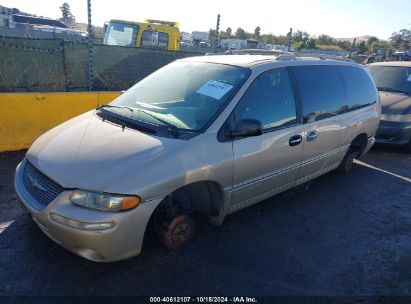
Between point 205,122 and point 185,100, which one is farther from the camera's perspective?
point 185,100

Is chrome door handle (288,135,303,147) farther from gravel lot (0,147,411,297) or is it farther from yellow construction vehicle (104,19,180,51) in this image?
yellow construction vehicle (104,19,180,51)

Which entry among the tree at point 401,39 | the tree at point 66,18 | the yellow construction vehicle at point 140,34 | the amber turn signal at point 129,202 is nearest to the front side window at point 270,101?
the amber turn signal at point 129,202

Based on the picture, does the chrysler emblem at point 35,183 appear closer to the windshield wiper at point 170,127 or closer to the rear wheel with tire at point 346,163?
the windshield wiper at point 170,127

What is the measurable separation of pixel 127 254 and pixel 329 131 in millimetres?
2904

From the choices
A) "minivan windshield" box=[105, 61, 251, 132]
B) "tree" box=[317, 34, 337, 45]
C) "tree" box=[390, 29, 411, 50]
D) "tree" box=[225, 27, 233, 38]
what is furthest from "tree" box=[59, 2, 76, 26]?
"tree" box=[390, 29, 411, 50]

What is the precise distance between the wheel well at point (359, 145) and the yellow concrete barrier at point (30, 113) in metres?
4.43

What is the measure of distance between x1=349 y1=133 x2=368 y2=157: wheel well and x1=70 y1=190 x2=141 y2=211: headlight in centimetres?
403

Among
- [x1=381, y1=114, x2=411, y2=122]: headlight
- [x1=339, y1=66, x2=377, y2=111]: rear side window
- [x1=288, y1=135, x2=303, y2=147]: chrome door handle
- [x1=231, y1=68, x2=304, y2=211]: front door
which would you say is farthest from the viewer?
[x1=381, y1=114, x2=411, y2=122]: headlight

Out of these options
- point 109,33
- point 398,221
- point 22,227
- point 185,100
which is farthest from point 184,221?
point 109,33

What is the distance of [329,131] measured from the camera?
443 centimetres

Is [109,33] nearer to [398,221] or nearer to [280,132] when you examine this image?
[280,132]

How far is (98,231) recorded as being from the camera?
8.54 ft

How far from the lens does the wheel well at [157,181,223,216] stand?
3.28m

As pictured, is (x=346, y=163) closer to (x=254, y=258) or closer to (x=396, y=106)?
(x=396, y=106)
